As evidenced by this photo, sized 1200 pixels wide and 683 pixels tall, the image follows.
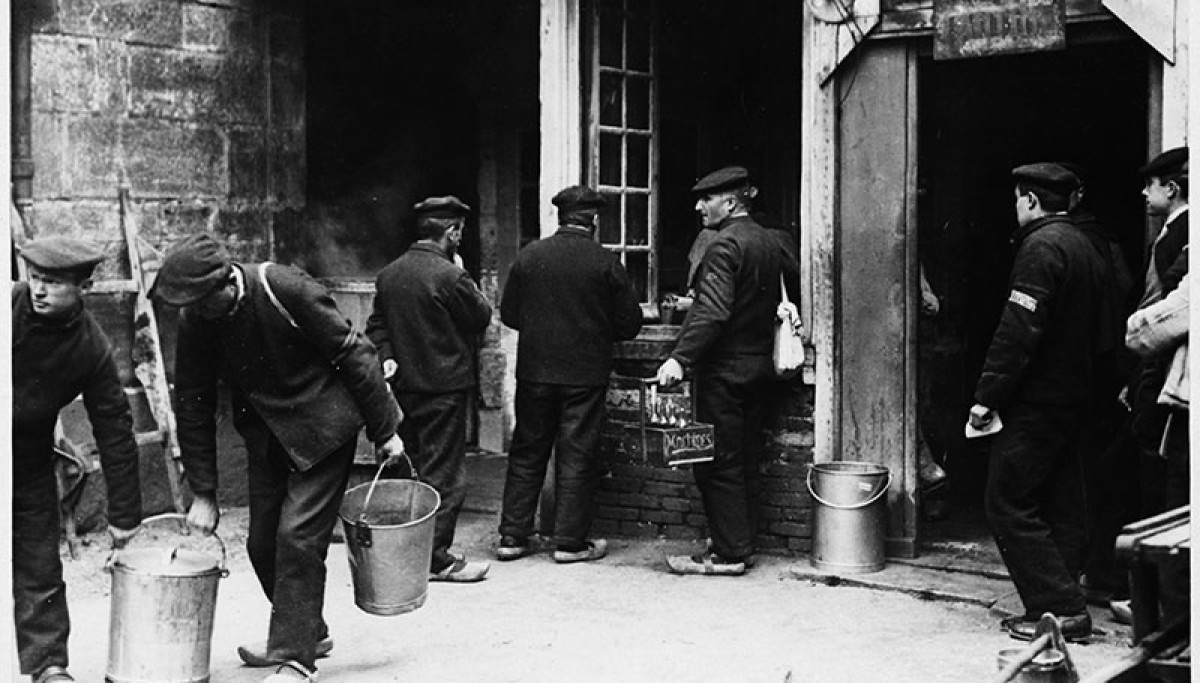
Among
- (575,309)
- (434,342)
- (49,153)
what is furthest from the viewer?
(49,153)

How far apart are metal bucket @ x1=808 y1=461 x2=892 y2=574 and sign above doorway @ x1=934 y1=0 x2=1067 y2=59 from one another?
2.09 metres

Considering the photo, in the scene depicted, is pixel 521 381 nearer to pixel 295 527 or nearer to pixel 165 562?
pixel 295 527

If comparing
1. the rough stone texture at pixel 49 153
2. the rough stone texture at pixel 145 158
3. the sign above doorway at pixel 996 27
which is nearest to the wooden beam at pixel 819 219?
the sign above doorway at pixel 996 27

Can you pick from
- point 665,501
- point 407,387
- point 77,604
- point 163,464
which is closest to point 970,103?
point 665,501

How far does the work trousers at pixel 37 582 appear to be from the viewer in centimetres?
591

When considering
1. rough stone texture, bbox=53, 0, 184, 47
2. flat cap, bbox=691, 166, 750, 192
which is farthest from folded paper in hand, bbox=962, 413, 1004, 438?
rough stone texture, bbox=53, 0, 184, 47

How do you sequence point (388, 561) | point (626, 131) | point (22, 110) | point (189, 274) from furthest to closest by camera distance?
point (626, 131) < point (22, 110) < point (388, 561) < point (189, 274)

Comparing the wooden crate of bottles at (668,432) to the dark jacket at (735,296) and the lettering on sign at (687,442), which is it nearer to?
the lettering on sign at (687,442)

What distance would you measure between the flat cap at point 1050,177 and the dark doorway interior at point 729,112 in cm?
394

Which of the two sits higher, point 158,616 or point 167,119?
point 167,119

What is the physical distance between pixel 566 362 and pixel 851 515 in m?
1.71

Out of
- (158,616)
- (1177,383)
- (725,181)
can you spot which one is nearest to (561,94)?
(725,181)

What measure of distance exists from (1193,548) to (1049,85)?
8.91 m

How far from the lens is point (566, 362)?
875cm
